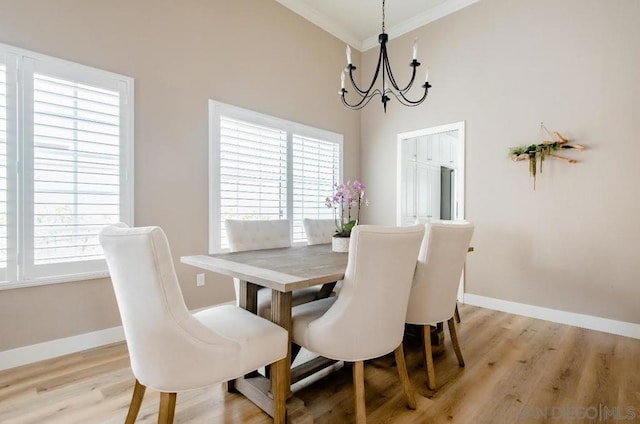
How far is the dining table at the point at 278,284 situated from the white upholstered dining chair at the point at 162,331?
0.77ft

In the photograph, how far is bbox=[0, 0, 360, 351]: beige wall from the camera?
7.36 feet

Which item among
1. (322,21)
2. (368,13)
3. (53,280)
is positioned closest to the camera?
(53,280)

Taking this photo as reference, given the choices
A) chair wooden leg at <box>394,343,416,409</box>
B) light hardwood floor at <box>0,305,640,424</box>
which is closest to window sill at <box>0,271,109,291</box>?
light hardwood floor at <box>0,305,640,424</box>

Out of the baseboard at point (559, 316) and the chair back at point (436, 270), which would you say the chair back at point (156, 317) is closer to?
the chair back at point (436, 270)

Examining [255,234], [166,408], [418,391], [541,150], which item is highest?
[541,150]

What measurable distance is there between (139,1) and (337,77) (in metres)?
2.53

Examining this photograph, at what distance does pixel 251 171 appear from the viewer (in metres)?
3.47

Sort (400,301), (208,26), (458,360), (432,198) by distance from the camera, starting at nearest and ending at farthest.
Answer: (400,301) → (458,360) → (208,26) → (432,198)

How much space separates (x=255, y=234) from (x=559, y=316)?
3.06 m

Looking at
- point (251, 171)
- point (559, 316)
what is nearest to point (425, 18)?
point (251, 171)

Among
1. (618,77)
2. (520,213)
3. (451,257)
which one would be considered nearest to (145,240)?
(451,257)

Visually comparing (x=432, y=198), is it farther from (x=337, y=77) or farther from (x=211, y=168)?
(x=211, y=168)

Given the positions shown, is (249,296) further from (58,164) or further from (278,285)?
(58,164)

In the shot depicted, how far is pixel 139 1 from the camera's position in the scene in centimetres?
267
